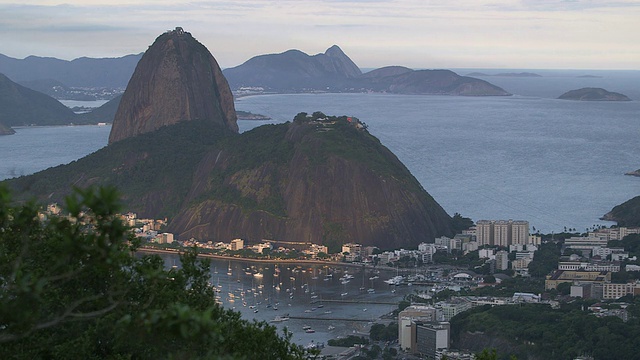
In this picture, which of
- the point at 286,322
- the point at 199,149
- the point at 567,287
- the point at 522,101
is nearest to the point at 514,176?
the point at 199,149

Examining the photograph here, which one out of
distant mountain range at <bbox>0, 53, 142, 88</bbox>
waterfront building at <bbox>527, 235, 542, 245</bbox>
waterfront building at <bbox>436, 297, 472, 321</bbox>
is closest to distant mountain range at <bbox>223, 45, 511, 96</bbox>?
distant mountain range at <bbox>0, 53, 142, 88</bbox>

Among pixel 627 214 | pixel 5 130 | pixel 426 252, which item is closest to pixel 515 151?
pixel 627 214

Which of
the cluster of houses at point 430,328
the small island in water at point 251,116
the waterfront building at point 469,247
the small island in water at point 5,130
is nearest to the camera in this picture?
the cluster of houses at point 430,328

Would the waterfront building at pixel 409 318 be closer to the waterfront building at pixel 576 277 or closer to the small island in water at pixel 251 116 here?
the waterfront building at pixel 576 277

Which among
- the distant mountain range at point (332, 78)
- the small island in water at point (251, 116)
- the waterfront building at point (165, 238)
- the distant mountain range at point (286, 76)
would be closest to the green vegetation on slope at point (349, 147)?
the waterfront building at point (165, 238)

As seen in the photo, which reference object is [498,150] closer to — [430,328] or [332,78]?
[430,328]
